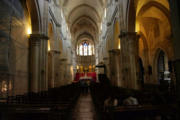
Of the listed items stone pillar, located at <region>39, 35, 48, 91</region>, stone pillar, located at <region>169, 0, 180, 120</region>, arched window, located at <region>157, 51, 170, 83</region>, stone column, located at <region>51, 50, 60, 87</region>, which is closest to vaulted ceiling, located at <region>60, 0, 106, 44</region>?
stone column, located at <region>51, 50, 60, 87</region>

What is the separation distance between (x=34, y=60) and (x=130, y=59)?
8.04m

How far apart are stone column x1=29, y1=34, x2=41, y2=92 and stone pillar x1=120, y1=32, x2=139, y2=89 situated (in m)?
7.37

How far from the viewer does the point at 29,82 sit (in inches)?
462

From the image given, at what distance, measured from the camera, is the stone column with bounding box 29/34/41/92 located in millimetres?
11750

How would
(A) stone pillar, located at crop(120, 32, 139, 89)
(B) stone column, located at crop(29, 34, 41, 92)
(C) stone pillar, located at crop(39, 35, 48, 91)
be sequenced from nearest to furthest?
(A) stone pillar, located at crop(120, 32, 139, 89) → (B) stone column, located at crop(29, 34, 41, 92) → (C) stone pillar, located at crop(39, 35, 48, 91)

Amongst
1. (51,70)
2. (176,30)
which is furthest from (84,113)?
(51,70)

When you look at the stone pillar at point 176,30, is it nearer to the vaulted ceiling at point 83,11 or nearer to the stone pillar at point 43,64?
the stone pillar at point 43,64

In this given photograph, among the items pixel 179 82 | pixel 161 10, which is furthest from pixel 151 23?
pixel 179 82

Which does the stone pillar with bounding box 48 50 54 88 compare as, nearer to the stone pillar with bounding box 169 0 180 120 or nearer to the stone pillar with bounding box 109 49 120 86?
the stone pillar with bounding box 109 49 120 86

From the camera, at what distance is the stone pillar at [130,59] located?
10808 millimetres

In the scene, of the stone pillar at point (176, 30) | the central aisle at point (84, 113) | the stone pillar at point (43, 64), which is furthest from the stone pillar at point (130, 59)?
the stone pillar at point (43, 64)

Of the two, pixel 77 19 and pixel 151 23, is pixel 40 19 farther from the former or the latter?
pixel 77 19

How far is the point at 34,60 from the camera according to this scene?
11984mm

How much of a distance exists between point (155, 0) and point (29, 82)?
13.9m
